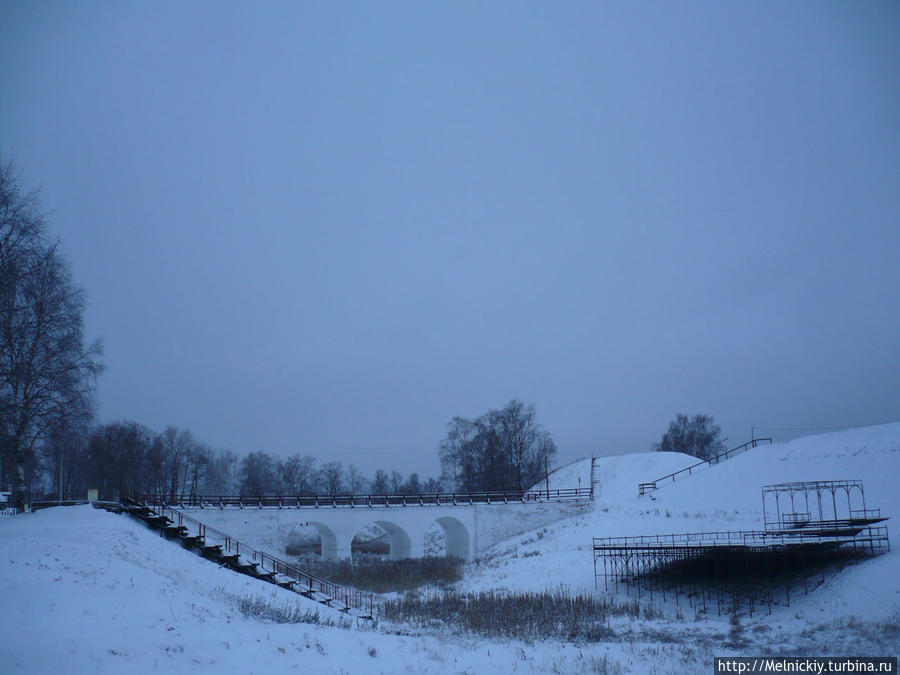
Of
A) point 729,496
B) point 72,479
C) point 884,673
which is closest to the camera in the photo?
point 884,673

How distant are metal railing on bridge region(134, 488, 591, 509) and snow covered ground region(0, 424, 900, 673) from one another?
10898 mm

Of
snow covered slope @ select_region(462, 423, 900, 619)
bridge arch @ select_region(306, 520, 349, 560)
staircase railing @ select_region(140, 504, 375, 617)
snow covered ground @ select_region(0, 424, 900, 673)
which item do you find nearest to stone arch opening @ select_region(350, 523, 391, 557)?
bridge arch @ select_region(306, 520, 349, 560)

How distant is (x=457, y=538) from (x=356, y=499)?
8.62 metres

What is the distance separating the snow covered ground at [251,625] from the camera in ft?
38.6

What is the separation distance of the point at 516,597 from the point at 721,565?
9.53 metres

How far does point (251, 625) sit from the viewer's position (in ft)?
50.3

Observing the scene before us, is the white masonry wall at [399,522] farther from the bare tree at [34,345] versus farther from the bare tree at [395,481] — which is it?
the bare tree at [395,481]

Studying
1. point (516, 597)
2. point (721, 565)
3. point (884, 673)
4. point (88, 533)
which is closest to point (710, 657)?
point (884, 673)

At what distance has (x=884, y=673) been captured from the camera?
46.6ft

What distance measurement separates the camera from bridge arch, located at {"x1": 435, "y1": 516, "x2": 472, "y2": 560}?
4506 centimetres

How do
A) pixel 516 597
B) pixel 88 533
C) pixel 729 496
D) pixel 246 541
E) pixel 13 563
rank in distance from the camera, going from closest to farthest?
pixel 13 563, pixel 88 533, pixel 516 597, pixel 246 541, pixel 729 496

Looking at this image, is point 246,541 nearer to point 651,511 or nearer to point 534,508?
point 534,508

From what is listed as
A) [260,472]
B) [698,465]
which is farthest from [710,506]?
[260,472]

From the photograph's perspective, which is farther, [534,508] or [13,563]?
[534,508]
